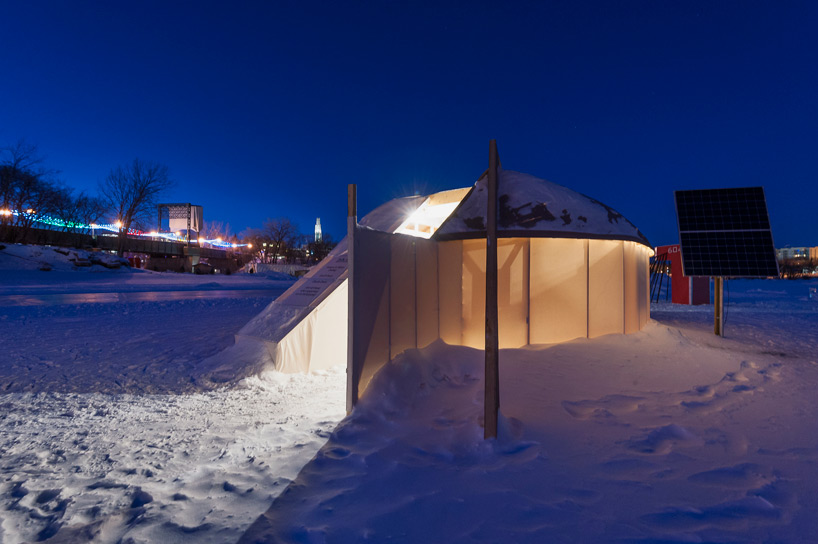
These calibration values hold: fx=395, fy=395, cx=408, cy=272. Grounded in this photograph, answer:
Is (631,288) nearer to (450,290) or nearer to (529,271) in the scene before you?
(529,271)

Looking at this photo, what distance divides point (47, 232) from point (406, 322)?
52.9m

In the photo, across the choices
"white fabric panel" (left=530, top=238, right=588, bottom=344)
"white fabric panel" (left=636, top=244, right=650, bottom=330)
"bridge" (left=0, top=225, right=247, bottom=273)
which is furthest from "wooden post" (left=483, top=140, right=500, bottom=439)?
"bridge" (left=0, top=225, right=247, bottom=273)

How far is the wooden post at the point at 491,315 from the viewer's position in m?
3.59

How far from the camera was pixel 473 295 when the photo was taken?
7.59 m

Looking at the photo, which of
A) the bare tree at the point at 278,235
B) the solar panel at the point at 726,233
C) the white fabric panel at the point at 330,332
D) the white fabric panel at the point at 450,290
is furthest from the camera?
the bare tree at the point at 278,235

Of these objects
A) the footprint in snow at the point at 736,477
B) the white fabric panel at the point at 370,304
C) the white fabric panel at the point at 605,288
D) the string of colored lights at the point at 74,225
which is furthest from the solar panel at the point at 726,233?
the string of colored lights at the point at 74,225

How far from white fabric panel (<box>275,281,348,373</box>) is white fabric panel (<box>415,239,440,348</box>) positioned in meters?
1.72

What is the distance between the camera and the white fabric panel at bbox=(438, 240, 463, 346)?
23.6ft

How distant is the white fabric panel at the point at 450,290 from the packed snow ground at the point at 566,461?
3.41 ft

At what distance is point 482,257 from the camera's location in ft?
24.7

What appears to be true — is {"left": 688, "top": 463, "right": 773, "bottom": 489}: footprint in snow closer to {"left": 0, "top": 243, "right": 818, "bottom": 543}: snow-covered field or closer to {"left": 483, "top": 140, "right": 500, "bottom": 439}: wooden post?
{"left": 0, "top": 243, "right": 818, "bottom": 543}: snow-covered field

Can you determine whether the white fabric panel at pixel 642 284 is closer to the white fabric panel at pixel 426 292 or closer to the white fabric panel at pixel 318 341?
the white fabric panel at pixel 426 292

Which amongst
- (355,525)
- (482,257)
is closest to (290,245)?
(482,257)

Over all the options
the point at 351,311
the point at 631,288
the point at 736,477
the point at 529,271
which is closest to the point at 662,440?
the point at 736,477
